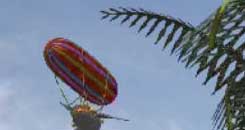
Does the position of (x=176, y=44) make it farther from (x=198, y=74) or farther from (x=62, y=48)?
(x=62, y=48)

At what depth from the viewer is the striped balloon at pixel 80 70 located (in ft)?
207

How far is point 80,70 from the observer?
6281 centimetres

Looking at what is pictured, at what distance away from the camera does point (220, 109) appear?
374cm

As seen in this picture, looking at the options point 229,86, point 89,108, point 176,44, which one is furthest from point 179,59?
point 89,108

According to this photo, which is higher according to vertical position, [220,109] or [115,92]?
[115,92]

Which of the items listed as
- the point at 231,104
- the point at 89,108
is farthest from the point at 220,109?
the point at 89,108

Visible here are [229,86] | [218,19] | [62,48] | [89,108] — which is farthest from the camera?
[89,108]

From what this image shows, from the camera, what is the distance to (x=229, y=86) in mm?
3631

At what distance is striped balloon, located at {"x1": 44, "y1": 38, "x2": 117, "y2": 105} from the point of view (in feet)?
207

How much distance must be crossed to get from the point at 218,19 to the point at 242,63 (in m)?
0.91

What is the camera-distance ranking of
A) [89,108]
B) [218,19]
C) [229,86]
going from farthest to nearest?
[89,108] → [229,86] → [218,19]

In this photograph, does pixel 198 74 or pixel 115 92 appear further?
pixel 115 92

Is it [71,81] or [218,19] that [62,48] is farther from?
[218,19]

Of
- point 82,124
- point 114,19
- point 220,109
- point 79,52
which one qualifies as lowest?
point 220,109
